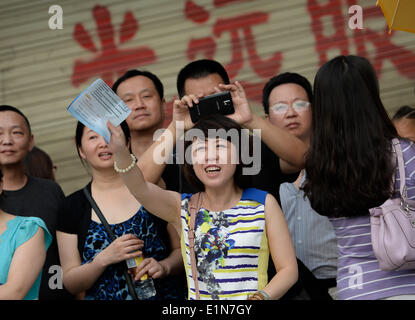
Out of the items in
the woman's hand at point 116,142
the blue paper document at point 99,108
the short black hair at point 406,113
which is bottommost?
the short black hair at point 406,113

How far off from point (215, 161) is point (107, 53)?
343 cm

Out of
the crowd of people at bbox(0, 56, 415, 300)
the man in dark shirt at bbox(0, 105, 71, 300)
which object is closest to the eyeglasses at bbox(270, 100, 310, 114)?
the crowd of people at bbox(0, 56, 415, 300)

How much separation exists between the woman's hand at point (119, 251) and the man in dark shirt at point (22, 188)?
1.89 ft

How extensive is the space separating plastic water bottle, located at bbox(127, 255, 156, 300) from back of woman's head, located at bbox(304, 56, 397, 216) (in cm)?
91

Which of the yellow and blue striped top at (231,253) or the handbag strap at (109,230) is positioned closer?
the yellow and blue striped top at (231,253)

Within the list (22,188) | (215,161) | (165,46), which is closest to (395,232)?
(215,161)

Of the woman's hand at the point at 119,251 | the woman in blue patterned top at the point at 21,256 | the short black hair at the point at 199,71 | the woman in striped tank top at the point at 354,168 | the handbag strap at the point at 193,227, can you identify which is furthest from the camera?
the short black hair at the point at 199,71

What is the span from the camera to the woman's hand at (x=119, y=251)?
297 cm

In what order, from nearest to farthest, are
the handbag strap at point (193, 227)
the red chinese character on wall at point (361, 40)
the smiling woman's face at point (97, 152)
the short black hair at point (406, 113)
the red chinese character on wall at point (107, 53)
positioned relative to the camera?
the handbag strap at point (193, 227) → the smiling woman's face at point (97, 152) → the short black hair at point (406, 113) → the red chinese character on wall at point (361, 40) → the red chinese character on wall at point (107, 53)

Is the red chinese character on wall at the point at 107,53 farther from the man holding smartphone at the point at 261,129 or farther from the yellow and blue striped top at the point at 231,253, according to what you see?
the yellow and blue striped top at the point at 231,253

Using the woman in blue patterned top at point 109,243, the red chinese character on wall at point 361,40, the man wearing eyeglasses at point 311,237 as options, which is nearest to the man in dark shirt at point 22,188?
the woman in blue patterned top at point 109,243

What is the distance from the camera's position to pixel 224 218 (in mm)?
2725
